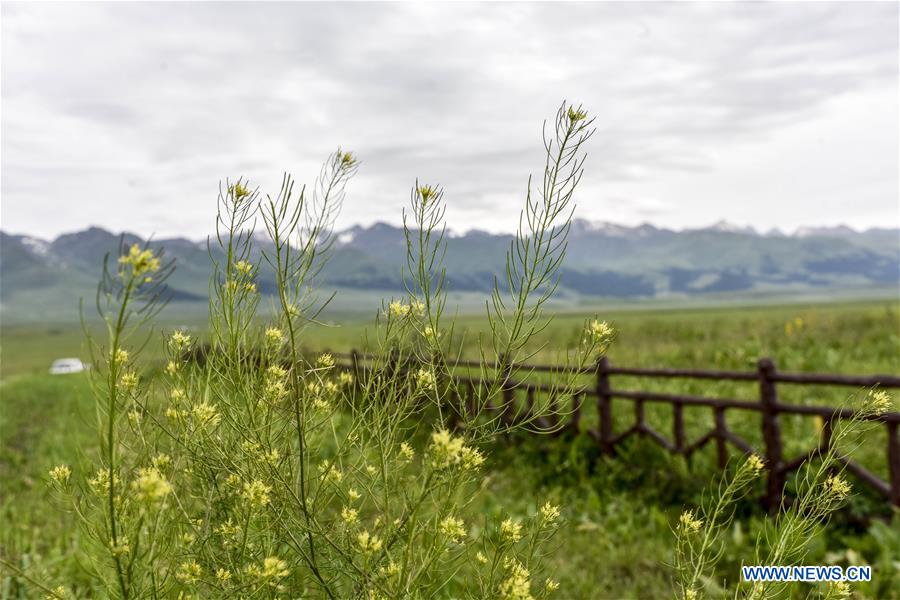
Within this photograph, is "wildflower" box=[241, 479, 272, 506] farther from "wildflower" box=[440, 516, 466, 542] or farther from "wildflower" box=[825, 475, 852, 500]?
"wildflower" box=[825, 475, 852, 500]

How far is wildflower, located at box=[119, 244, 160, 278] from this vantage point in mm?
1194

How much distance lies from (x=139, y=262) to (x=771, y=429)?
23.2 feet

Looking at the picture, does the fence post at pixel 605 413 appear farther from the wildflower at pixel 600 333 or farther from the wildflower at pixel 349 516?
the wildflower at pixel 349 516

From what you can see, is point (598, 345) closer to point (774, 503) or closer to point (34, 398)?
point (774, 503)

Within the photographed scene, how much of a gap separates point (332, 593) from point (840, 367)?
13.7 metres

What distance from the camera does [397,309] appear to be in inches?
83.3

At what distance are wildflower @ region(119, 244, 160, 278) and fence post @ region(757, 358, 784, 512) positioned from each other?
22.6 feet

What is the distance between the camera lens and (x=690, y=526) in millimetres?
2033

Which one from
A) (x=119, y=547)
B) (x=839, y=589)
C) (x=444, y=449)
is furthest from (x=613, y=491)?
(x=119, y=547)

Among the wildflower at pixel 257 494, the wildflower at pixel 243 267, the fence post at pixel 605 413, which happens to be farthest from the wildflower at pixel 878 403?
the fence post at pixel 605 413

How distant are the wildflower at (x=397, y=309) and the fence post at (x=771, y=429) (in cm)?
591

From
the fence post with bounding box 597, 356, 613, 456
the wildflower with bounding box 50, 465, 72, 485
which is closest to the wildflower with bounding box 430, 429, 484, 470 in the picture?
the wildflower with bounding box 50, 465, 72, 485

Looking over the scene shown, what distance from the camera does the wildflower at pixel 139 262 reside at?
119cm

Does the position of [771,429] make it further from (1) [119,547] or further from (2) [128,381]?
(1) [119,547]
